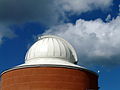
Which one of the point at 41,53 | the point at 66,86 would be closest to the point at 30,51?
the point at 41,53

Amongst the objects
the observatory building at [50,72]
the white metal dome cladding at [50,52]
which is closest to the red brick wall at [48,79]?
the observatory building at [50,72]

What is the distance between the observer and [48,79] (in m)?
30.6

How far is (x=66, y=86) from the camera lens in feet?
101

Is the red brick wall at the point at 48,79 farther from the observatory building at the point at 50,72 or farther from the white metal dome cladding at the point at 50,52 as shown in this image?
the white metal dome cladding at the point at 50,52

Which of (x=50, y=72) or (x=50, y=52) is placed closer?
(x=50, y=72)

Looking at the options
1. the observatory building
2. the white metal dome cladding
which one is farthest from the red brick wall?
the white metal dome cladding

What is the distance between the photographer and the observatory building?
100 ft

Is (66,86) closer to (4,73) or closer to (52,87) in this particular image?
(52,87)

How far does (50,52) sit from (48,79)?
3.22 meters

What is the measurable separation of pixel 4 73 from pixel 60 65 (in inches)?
263

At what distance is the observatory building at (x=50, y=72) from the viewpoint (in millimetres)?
30594

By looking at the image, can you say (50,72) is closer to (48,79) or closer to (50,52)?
(48,79)

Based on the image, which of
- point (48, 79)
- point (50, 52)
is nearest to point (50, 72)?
point (48, 79)

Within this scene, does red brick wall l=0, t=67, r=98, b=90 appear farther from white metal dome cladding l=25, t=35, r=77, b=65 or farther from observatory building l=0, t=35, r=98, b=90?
white metal dome cladding l=25, t=35, r=77, b=65
